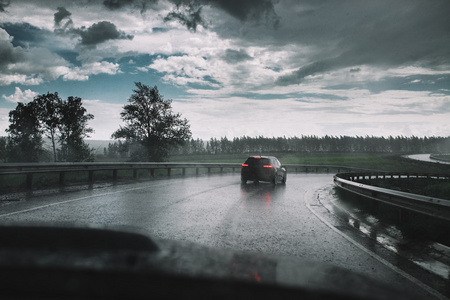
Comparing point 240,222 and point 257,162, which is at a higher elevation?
point 257,162

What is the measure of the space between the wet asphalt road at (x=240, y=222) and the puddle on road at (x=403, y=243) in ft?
0.96

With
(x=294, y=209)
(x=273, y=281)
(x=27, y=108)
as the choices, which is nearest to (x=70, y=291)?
(x=273, y=281)

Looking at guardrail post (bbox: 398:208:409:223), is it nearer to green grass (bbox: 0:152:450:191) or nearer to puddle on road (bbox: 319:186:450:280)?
puddle on road (bbox: 319:186:450:280)

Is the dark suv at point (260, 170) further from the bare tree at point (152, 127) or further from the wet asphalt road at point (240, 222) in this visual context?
the bare tree at point (152, 127)

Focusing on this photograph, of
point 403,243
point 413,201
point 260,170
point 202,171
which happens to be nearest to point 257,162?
point 260,170

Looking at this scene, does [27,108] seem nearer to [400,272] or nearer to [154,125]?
[154,125]

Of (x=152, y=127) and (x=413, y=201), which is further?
(x=152, y=127)

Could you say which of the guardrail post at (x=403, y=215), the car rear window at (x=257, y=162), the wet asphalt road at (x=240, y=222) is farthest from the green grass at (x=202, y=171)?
the guardrail post at (x=403, y=215)

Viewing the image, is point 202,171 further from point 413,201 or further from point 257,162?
point 413,201

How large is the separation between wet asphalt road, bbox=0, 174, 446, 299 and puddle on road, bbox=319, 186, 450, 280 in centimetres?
29

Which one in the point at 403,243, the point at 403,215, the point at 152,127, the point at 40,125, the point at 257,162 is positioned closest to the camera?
the point at 403,243

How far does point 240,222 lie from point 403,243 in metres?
3.48

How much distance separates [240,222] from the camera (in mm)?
7332

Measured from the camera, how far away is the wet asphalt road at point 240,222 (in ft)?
15.6
